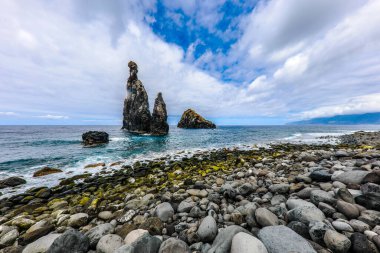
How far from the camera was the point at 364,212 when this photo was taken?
3.49 m

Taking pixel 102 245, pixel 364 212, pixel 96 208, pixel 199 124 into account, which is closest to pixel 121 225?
pixel 102 245

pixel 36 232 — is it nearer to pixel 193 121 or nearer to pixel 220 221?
pixel 220 221

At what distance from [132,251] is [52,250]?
1840 mm

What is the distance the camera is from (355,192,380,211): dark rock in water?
3.61 meters

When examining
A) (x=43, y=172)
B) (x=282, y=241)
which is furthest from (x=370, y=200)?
(x=43, y=172)

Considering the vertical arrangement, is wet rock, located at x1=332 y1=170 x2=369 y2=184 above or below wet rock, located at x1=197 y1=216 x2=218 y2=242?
above

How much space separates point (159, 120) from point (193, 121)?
49205mm

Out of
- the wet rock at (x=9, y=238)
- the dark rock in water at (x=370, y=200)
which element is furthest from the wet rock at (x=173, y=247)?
the wet rock at (x=9, y=238)

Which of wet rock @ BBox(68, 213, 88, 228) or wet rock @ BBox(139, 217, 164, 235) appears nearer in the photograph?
wet rock @ BBox(139, 217, 164, 235)

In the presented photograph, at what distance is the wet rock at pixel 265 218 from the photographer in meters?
3.59

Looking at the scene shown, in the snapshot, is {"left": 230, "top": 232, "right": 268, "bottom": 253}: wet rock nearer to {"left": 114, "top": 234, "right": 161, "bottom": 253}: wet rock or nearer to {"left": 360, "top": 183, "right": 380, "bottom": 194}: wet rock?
{"left": 114, "top": 234, "right": 161, "bottom": 253}: wet rock

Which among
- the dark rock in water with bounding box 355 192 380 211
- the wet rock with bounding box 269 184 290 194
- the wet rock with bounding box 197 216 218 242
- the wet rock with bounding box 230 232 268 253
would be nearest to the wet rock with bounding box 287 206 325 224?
the dark rock in water with bounding box 355 192 380 211

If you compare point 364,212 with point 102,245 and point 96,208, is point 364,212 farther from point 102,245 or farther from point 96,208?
point 96,208

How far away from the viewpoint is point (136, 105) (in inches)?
2426
